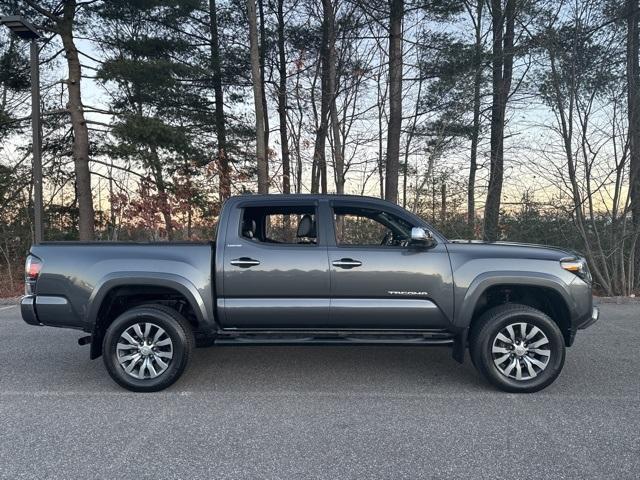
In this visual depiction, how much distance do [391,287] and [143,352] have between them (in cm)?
238

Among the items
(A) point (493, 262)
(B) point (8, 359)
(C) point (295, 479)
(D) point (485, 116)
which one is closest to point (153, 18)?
(D) point (485, 116)

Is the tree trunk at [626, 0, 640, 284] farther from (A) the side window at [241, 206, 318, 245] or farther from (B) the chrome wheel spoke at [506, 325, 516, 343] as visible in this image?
(A) the side window at [241, 206, 318, 245]

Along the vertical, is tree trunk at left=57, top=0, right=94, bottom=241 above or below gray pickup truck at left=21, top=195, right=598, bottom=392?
above

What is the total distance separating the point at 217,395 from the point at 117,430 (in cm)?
93

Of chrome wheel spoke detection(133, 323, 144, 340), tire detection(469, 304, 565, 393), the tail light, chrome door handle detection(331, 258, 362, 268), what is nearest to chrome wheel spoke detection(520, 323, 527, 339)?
tire detection(469, 304, 565, 393)

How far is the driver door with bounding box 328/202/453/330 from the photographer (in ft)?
14.3

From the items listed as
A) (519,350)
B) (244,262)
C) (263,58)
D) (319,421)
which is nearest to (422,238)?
(519,350)

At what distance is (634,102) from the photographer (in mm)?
8969

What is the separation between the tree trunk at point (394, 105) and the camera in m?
12.5

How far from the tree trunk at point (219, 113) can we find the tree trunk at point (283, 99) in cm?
195

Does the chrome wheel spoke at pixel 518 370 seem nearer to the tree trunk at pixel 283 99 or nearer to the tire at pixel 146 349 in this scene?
the tire at pixel 146 349

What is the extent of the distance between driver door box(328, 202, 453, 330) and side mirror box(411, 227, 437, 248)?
0.06 m

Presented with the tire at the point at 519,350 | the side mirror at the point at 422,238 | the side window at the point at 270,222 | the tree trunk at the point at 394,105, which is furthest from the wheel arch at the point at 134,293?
the tree trunk at the point at 394,105

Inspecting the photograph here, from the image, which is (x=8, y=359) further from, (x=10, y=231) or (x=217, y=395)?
(x=10, y=231)
